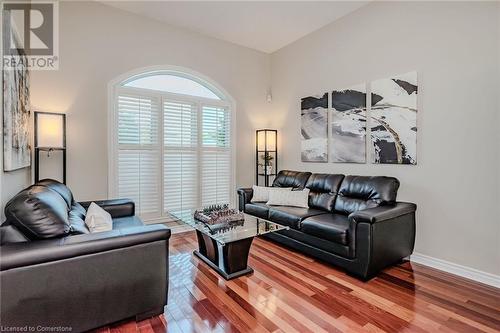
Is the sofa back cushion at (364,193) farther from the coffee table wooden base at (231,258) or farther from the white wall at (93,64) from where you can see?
the white wall at (93,64)

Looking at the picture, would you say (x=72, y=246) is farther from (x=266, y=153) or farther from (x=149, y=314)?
(x=266, y=153)

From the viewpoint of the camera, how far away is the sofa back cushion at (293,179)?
4.02 metres

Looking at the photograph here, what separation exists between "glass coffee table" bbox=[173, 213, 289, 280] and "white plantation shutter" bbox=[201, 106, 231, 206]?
5.28ft

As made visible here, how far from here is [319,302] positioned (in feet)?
6.97

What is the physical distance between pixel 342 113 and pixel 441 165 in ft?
4.71

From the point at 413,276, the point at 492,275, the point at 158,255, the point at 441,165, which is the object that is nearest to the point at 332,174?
the point at 441,165

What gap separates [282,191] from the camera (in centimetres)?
379

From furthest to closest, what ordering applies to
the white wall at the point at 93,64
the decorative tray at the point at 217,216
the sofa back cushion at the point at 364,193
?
the white wall at the point at 93,64
the sofa back cushion at the point at 364,193
the decorative tray at the point at 217,216

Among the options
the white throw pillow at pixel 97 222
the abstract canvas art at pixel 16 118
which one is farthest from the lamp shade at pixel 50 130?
the white throw pillow at pixel 97 222

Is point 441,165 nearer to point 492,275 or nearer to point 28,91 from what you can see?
point 492,275

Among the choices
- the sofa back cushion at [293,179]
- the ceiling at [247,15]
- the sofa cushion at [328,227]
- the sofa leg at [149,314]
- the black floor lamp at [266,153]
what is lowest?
the sofa leg at [149,314]

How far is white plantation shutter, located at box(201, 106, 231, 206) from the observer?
14.7ft

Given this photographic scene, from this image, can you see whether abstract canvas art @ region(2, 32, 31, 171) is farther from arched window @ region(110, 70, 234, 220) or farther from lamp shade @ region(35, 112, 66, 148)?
arched window @ region(110, 70, 234, 220)

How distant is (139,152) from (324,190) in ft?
8.98
